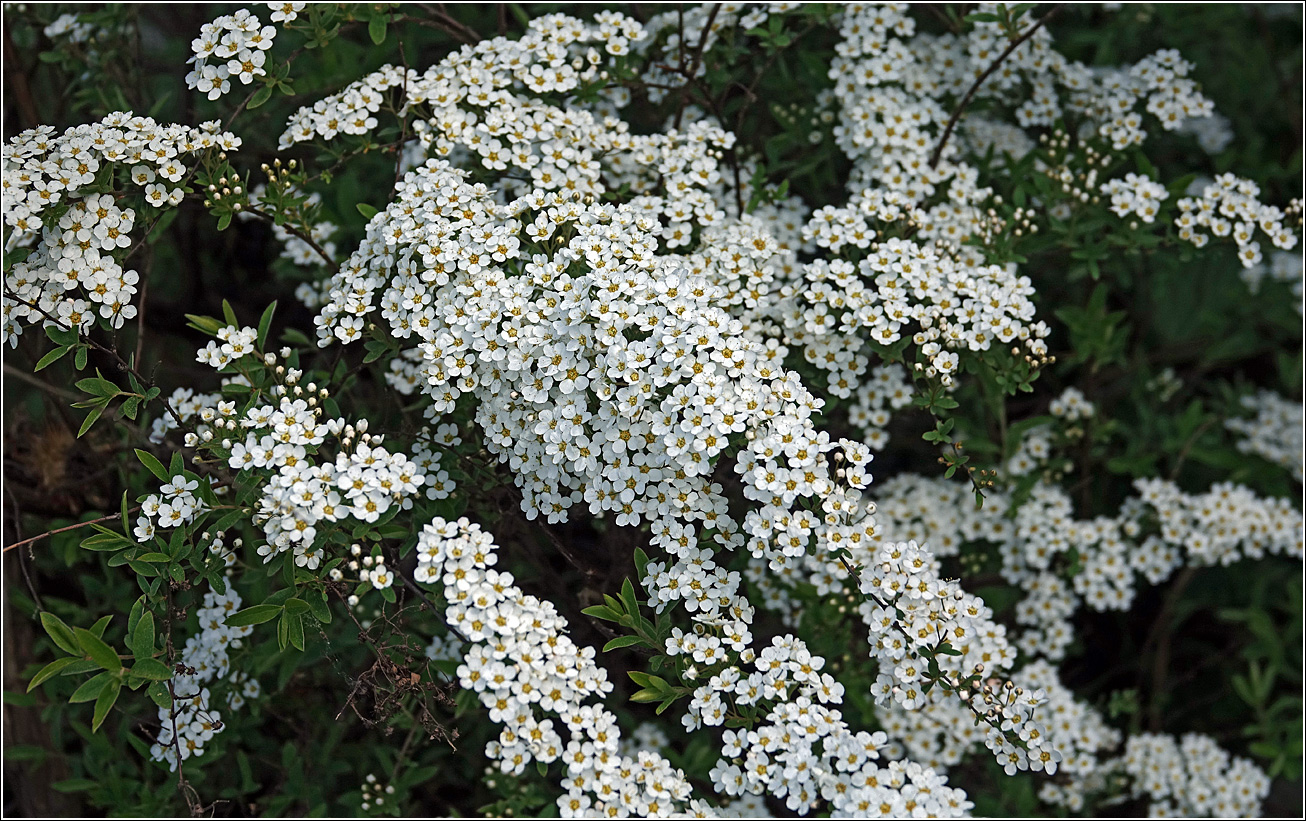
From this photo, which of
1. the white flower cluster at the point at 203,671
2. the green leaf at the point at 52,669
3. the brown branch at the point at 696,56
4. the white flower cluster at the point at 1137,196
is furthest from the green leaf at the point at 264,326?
the white flower cluster at the point at 1137,196

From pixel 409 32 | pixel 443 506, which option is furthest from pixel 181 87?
pixel 443 506

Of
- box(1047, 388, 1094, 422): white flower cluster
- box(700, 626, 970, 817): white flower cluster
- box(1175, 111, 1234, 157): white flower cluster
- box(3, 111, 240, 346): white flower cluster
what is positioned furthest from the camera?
box(1175, 111, 1234, 157): white flower cluster

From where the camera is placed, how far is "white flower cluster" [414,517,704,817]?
7.02 feet

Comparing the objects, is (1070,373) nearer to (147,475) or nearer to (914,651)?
(914,651)

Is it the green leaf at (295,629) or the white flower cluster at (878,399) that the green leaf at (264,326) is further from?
the white flower cluster at (878,399)

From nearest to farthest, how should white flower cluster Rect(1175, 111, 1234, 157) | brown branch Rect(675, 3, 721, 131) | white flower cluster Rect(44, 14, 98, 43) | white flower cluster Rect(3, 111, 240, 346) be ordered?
white flower cluster Rect(3, 111, 240, 346) < brown branch Rect(675, 3, 721, 131) < white flower cluster Rect(44, 14, 98, 43) < white flower cluster Rect(1175, 111, 1234, 157)

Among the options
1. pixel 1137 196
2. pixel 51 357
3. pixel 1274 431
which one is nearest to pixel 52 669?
pixel 51 357

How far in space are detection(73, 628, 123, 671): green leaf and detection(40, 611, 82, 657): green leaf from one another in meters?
0.02

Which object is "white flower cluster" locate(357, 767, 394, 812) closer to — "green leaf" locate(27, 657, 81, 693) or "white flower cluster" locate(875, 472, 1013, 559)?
"green leaf" locate(27, 657, 81, 693)

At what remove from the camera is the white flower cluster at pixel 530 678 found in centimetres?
214

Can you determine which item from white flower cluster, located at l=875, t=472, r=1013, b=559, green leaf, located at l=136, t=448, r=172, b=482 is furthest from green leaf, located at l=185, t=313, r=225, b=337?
white flower cluster, located at l=875, t=472, r=1013, b=559

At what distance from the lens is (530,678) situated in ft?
7.02

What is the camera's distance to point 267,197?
107 inches

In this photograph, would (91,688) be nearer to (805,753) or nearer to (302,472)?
(302,472)
